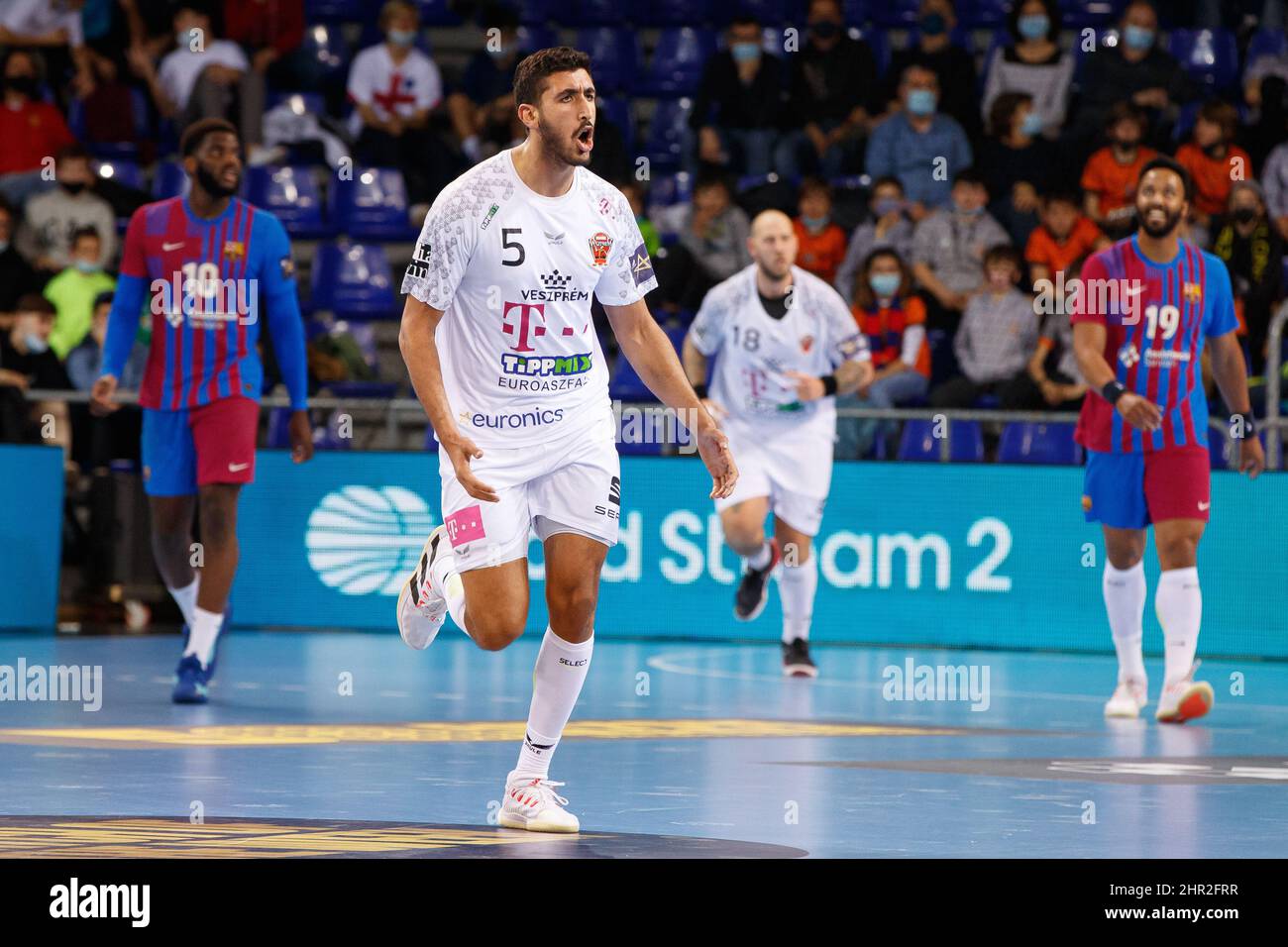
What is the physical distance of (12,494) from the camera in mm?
14852

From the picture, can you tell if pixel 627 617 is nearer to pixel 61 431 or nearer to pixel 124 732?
pixel 61 431

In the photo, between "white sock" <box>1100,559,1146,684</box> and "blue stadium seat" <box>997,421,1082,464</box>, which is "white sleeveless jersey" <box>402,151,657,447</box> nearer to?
"white sock" <box>1100,559,1146,684</box>

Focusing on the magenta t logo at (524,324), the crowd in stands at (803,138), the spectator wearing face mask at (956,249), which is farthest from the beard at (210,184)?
the spectator wearing face mask at (956,249)

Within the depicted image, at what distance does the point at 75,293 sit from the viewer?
56.3ft

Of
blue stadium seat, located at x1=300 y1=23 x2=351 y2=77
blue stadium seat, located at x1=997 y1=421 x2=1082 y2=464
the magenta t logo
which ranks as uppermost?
blue stadium seat, located at x1=300 y1=23 x2=351 y2=77

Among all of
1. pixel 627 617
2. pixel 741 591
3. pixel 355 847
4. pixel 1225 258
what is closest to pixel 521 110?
pixel 355 847

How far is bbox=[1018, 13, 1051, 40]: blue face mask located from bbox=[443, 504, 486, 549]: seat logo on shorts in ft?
41.2

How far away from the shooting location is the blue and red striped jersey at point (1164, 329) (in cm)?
1089

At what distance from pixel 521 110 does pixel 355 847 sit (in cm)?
259

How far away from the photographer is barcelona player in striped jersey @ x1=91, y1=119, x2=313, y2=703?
1080cm

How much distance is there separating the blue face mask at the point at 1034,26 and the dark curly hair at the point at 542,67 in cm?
1202

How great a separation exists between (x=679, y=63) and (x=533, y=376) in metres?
13.3

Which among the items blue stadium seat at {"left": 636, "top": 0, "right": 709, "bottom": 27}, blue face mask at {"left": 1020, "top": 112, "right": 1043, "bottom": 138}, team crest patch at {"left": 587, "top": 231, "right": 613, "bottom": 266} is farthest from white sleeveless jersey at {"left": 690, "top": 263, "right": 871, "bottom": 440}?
blue stadium seat at {"left": 636, "top": 0, "right": 709, "bottom": 27}

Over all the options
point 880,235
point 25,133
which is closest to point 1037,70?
point 880,235
